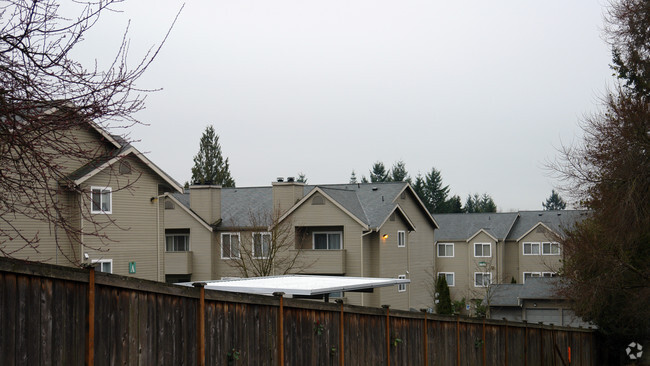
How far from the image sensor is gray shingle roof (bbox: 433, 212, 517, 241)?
69.7 metres

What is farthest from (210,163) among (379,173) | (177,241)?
(177,241)

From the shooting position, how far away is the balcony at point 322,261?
1649 inches

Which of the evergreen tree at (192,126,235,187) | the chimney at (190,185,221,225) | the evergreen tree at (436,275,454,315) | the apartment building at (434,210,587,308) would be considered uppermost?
the evergreen tree at (192,126,235,187)

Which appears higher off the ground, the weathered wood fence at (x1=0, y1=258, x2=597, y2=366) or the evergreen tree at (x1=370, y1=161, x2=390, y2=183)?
the evergreen tree at (x1=370, y1=161, x2=390, y2=183)

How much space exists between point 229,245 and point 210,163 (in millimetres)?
53000

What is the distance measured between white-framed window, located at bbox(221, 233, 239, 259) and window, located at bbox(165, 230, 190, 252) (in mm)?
2469

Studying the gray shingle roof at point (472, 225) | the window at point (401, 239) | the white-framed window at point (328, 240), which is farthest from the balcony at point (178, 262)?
the gray shingle roof at point (472, 225)

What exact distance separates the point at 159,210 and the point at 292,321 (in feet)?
69.9

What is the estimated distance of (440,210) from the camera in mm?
114188

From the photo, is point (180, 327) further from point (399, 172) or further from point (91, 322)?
point (399, 172)

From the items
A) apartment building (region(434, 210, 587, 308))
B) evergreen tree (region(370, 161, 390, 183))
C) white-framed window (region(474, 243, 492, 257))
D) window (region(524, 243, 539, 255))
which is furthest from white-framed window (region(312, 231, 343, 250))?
evergreen tree (region(370, 161, 390, 183))

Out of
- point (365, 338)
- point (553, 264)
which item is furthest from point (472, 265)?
point (365, 338)

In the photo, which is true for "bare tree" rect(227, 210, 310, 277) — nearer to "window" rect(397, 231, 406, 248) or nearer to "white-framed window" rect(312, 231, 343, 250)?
"white-framed window" rect(312, 231, 343, 250)

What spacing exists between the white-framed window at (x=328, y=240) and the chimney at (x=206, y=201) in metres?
6.50
